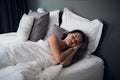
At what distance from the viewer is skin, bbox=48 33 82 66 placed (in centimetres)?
174

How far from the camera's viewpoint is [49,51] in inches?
72.5

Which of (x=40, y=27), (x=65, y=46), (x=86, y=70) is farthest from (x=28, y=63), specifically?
(x=40, y=27)

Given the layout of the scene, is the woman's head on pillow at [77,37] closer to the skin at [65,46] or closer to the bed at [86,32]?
the skin at [65,46]

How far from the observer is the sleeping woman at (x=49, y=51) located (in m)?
1.68

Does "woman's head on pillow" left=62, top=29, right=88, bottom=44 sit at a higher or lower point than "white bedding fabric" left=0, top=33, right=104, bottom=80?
higher

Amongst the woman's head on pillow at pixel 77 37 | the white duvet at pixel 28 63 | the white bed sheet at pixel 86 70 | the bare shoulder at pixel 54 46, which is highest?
the woman's head on pillow at pixel 77 37

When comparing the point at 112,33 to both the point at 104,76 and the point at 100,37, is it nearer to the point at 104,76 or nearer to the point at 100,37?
the point at 100,37

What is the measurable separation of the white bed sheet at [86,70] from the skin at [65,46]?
0.10 meters

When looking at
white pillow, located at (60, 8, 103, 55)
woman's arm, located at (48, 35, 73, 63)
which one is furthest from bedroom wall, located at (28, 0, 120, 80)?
woman's arm, located at (48, 35, 73, 63)

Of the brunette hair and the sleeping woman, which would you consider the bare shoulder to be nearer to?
the sleeping woman

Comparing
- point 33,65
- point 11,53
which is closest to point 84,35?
point 33,65

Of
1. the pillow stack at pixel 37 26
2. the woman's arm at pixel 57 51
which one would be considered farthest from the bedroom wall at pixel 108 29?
the pillow stack at pixel 37 26

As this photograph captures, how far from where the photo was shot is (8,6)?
3.24 metres

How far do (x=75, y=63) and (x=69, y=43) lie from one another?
23 centimetres
